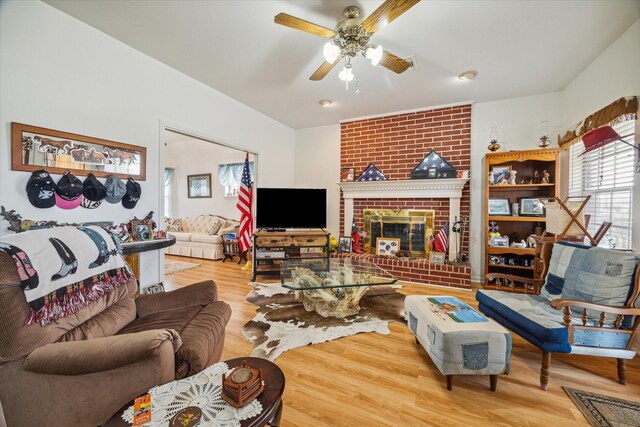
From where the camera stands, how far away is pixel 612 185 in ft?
7.79

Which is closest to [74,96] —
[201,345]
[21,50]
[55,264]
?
[21,50]

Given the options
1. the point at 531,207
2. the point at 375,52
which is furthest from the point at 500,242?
the point at 375,52

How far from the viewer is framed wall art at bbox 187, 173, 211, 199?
6660 millimetres

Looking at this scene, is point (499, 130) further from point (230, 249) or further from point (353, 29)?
point (230, 249)

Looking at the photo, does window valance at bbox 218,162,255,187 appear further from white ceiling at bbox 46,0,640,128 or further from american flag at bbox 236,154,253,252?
white ceiling at bbox 46,0,640,128

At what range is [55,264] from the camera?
1257 millimetres

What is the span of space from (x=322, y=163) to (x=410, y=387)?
395cm

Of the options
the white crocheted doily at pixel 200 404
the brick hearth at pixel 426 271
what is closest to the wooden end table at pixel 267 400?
the white crocheted doily at pixel 200 404

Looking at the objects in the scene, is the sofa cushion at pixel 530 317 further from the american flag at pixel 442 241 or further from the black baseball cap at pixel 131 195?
the black baseball cap at pixel 131 195

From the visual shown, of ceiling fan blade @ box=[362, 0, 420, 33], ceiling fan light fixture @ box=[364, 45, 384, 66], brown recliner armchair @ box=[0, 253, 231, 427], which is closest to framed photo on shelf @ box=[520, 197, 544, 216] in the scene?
ceiling fan light fixture @ box=[364, 45, 384, 66]

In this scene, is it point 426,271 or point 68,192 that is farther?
point 426,271

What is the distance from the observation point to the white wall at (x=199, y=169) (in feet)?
20.9

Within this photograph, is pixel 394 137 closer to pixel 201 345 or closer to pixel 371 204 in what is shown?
pixel 371 204

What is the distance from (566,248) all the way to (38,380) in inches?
136
